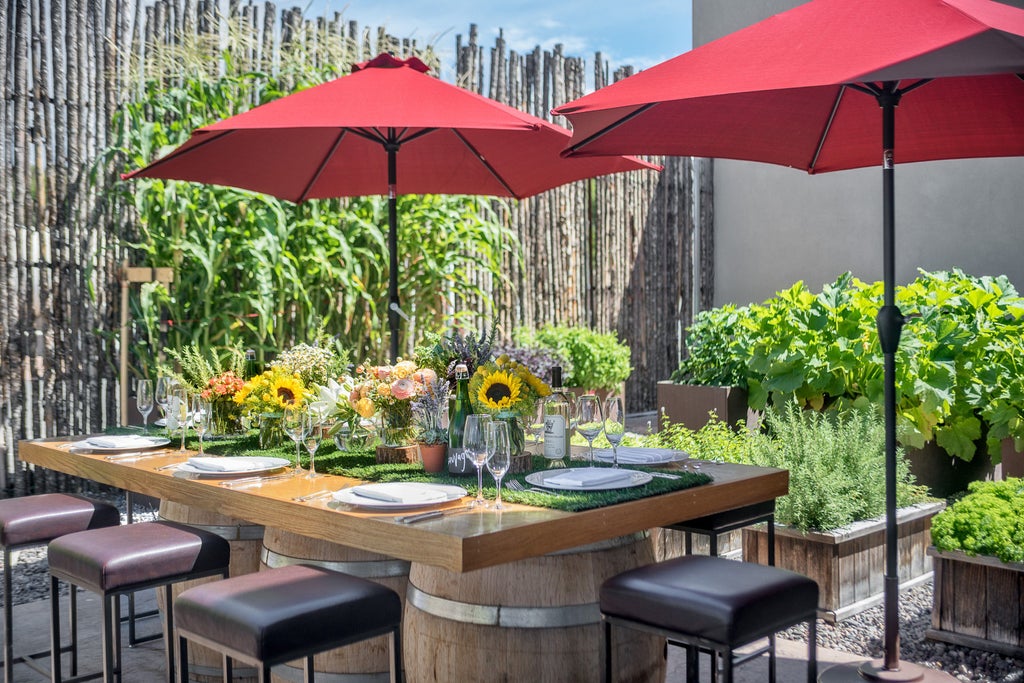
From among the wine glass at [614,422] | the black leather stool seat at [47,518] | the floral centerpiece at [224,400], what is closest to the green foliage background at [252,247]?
the floral centerpiece at [224,400]

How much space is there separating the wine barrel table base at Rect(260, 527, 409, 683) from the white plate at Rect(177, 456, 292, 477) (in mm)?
216

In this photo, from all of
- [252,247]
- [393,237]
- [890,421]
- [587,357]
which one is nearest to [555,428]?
[890,421]

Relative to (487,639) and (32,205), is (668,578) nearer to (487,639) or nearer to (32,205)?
(487,639)

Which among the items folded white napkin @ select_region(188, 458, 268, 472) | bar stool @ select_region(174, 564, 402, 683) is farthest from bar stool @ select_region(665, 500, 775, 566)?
folded white napkin @ select_region(188, 458, 268, 472)

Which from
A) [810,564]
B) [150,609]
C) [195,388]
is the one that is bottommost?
[150,609]

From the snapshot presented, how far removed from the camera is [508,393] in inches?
97.8

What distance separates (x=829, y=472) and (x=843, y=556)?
33 centimetres

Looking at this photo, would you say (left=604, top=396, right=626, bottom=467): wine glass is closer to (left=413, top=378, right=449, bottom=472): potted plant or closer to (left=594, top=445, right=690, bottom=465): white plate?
(left=594, top=445, right=690, bottom=465): white plate

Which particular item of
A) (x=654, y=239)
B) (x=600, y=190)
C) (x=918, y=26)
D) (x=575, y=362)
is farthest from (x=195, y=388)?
(x=654, y=239)

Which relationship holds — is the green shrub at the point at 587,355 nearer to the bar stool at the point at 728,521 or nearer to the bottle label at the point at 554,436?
the bar stool at the point at 728,521

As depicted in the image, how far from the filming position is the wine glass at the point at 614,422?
2.40m

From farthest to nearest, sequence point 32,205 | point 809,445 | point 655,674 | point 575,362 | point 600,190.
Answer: point 600,190, point 575,362, point 32,205, point 809,445, point 655,674

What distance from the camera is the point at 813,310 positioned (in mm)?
4426

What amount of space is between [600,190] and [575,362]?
70.0 inches
